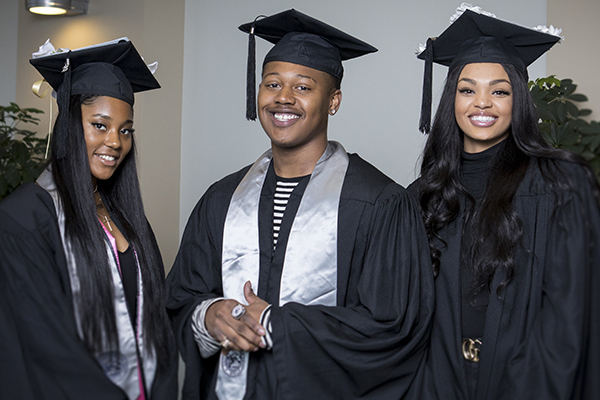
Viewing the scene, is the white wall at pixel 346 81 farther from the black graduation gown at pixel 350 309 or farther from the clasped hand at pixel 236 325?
the clasped hand at pixel 236 325

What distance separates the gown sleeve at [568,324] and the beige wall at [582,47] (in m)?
0.57

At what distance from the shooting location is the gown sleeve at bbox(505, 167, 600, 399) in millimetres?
1871

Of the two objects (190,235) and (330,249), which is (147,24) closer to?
(190,235)

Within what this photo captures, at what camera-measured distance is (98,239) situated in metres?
1.99

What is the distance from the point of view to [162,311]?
7.04ft

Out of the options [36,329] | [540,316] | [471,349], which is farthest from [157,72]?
[540,316]

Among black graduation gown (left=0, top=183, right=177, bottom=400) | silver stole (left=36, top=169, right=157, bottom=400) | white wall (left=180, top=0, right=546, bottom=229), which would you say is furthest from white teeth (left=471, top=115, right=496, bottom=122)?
white wall (left=180, top=0, right=546, bottom=229)

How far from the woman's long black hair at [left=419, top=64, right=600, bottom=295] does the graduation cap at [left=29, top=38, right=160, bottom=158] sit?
1.18 meters

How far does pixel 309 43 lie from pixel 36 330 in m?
1.38

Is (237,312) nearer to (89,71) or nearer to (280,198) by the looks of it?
(280,198)

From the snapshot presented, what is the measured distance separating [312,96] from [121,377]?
1.19 meters

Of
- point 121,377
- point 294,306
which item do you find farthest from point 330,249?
point 121,377

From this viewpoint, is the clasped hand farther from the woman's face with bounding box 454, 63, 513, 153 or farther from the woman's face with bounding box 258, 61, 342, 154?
the woman's face with bounding box 454, 63, 513, 153

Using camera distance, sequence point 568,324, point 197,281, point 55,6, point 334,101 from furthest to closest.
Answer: point 55,6 < point 334,101 < point 197,281 < point 568,324
